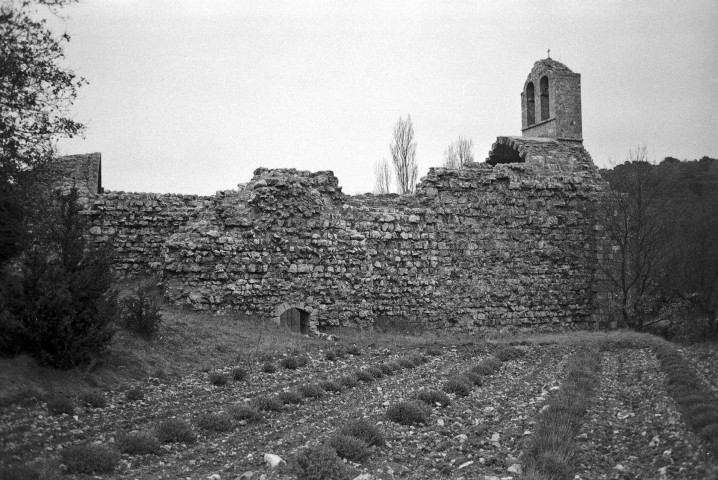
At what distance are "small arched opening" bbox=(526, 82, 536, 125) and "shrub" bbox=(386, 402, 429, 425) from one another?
65.7ft

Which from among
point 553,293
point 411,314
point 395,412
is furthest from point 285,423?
point 553,293

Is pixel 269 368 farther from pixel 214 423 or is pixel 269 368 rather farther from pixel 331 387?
pixel 214 423

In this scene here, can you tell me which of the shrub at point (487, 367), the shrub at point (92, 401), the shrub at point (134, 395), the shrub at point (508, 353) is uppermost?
the shrub at point (92, 401)

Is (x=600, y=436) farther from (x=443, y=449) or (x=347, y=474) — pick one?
(x=347, y=474)

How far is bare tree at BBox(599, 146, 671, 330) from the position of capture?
2100cm

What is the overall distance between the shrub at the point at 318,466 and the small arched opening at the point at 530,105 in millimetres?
22213

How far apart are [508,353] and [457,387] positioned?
4.85m

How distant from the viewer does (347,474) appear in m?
6.31

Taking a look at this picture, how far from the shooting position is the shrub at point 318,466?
245 inches

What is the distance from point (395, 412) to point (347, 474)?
234cm

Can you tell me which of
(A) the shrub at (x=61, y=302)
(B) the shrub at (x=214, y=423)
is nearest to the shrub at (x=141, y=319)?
(A) the shrub at (x=61, y=302)

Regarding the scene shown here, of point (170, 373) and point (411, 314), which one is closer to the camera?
point (170, 373)

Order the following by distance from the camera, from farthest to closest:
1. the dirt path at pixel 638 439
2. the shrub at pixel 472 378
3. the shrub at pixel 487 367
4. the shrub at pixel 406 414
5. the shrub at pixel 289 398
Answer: the shrub at pixel 487 367, the shrub at pixel 472 378, the shrub at pixel 289 398, the shrub at pixel 406 414, the dirt path at pixel 638 439

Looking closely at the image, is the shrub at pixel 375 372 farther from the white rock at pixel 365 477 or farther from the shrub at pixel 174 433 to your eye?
the white rock at pixel 365 477
